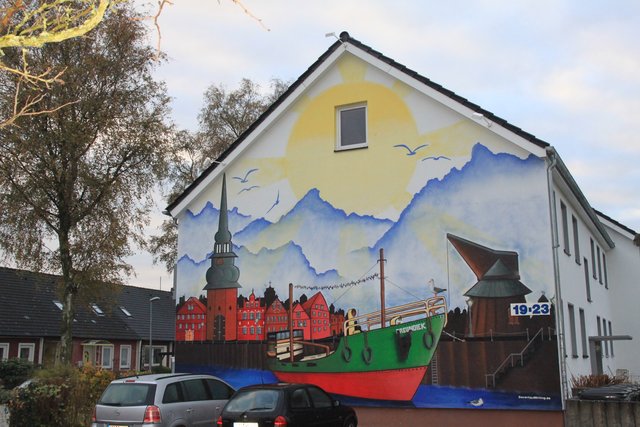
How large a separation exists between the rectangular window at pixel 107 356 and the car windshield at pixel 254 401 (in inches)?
1331

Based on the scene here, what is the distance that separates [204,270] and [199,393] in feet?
18.0

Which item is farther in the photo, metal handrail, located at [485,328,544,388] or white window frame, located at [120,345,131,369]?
white window frame, located at [120,345,131,369]

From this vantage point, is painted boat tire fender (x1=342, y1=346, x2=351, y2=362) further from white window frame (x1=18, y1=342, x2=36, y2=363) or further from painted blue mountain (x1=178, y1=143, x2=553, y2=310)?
white window frame (x1=18, y1=342, x2=36, y2=363)

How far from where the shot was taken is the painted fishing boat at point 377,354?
14727 mm

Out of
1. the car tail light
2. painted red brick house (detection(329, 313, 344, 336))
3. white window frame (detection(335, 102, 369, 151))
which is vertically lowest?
the car tail light

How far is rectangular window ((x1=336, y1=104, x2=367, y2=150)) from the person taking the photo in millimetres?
16719

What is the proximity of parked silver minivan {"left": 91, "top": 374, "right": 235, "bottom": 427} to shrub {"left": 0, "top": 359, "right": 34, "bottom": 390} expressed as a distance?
774 inches

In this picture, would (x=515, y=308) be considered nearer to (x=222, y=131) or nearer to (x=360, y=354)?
(x=360, y=354)

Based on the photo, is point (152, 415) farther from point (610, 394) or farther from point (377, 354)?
point (610, 394)

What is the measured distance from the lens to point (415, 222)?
1537 centimetres

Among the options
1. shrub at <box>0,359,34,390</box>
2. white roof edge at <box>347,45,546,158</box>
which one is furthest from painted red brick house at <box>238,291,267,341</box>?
shrub at <box>0,359,34,390</box>

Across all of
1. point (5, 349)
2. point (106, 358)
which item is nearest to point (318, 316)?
point (5, 349)

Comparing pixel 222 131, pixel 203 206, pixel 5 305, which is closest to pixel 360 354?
pixel 203 206

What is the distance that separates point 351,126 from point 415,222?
3285 millimetres
